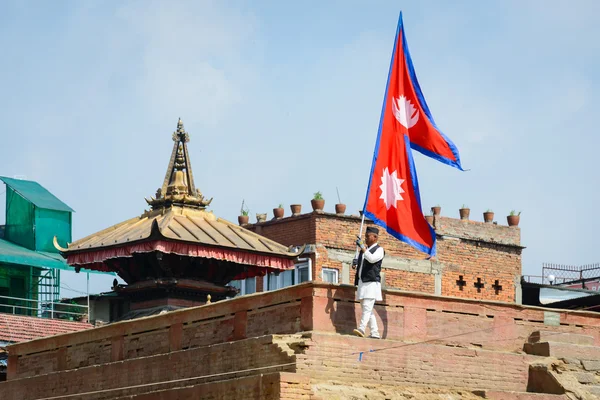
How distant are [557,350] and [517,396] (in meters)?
1.70

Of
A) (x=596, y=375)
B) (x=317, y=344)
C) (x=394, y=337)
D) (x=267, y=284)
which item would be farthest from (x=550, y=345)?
(x=267, y=284)

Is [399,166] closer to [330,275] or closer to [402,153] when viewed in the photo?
[402,153]

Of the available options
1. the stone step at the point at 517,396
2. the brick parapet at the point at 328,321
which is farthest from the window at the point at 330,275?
the stone step at the point at 517,396

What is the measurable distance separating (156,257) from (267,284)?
17.1 meters

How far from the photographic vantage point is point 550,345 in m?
21.9

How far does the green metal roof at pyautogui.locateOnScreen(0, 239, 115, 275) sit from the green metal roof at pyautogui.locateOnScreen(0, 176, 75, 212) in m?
1.55

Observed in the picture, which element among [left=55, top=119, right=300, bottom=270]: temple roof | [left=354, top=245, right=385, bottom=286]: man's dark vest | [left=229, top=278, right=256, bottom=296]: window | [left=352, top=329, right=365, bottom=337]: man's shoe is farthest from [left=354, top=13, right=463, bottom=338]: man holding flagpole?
[left=229, top=278, right=256, bottom=296]: window

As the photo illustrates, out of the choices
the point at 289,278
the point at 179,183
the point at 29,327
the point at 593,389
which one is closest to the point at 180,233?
the point at 179,183

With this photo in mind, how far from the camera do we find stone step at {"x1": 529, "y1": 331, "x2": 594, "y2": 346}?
2217cm

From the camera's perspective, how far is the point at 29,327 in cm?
3612

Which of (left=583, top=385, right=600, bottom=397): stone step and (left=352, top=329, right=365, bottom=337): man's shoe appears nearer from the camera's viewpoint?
(left=352, top=329, right=365, bottom=337): man's shoe

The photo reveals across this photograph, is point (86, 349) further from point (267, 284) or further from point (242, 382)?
point (267, 284)

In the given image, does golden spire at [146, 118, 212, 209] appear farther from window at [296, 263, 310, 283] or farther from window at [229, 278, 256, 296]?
window at [229, 278, 256, 296]

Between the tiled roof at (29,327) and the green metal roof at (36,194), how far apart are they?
17.9ft
